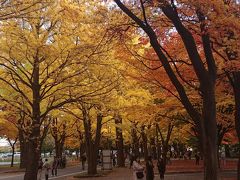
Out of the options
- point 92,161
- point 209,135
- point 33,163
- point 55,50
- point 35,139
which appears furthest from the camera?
point 92,161

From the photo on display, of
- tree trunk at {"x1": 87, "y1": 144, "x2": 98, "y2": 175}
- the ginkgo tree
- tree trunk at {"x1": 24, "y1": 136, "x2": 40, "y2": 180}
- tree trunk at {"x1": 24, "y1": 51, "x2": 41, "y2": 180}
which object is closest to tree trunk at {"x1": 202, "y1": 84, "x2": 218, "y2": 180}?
the ginkgo tree

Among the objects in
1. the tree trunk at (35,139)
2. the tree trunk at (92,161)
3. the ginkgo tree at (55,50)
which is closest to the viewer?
the ginkgo tree at (55,50)

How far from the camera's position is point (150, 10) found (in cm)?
Result: 1109

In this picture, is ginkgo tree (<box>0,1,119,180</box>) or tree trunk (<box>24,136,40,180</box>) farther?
tree trunk (<box>24,136,40,180</box>)

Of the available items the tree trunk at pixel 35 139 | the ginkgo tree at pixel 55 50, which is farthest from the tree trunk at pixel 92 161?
the tree trunk at pixel 35 139

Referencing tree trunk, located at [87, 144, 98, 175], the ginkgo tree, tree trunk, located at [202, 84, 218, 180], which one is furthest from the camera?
tree trunk, located at [87, 144, 98, 175]

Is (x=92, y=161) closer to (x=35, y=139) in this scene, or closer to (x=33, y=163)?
(x=33, y=163)

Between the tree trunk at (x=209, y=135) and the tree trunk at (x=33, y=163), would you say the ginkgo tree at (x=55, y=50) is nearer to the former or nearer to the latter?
the tree trunk at (x=33, y=163)

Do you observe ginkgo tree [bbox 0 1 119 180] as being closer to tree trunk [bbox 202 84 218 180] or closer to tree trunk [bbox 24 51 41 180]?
tree trunk [bbox 24 51 41 180]

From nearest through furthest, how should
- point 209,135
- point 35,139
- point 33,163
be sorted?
point 209,135
point 35,139
point 33,163

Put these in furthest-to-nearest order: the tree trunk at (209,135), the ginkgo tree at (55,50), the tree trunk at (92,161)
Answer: the tree trunk at (92,161) < the ginkgo tree at (55,50) < the tree trunk at (209,135)

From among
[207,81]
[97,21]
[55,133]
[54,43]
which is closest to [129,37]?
[97,21]

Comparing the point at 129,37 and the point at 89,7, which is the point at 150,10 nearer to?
the point at 129,37

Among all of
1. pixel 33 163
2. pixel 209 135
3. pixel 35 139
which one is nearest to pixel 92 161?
pixel 33 163
